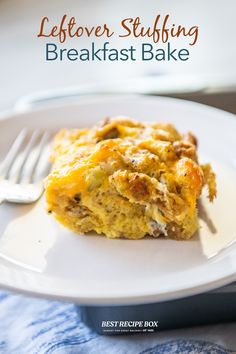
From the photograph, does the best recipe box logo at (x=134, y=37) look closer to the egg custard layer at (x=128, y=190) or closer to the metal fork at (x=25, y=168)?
the metal fork at (x=25, y=168)

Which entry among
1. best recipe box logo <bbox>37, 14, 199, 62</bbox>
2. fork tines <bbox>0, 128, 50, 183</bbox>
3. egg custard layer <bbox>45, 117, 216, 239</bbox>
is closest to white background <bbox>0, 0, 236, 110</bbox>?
best recipe box logo <bbox>37, 14, 199, 62</bbox>

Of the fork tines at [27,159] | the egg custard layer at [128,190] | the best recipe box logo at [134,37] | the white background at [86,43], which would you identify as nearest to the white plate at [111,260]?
the egg custard layer at [128,190]

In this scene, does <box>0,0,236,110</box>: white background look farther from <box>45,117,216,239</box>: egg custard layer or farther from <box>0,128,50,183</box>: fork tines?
<box>45,117,216,239</box>: egg custard layer

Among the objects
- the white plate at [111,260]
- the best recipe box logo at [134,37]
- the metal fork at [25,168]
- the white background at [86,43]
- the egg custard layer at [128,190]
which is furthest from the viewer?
the white background at [86,43]

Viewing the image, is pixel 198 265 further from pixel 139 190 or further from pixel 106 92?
pixel 106 92

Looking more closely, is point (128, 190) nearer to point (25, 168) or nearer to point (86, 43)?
point (25, 168)
